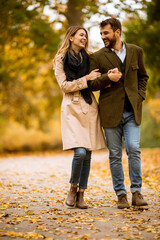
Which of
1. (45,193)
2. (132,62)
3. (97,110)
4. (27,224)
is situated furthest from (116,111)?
(45,193)

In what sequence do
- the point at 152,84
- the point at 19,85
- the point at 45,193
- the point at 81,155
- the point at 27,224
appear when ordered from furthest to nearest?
the point at 19,85 < the point at 152,84 < the point at 45,193 < the point at 81,155 < the point at 27,224

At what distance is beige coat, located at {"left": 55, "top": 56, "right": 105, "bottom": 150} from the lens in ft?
12.8

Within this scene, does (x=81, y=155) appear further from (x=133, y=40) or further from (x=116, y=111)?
(x=133, y=40)

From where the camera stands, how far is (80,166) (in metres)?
3.93

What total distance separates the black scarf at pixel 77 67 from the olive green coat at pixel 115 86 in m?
0.09

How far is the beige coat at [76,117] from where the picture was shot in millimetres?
3893

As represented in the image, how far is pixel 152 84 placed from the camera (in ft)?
33.1

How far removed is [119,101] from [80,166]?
897 mm

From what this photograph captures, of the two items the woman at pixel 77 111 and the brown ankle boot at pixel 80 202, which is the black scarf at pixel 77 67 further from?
the brown ankle boot at pixel 80 202

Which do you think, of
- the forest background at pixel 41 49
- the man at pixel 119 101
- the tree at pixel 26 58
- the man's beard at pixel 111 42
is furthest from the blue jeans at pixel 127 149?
the tree at pixel 26 58

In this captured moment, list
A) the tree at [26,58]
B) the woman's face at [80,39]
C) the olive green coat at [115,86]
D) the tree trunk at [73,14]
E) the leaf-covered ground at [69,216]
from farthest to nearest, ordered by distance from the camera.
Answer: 1. the tree trunk at [73,14]
2. the tree at [26,58]
3. the woman's face at [80,39]
4. the olive green coat at [115,86]
5. the leaf-covered ground at [69,216]

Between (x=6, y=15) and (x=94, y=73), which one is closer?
(x=94, y=73)

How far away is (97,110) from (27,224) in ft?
5.25

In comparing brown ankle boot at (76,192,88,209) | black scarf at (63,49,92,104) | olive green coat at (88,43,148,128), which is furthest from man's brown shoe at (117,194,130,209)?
black scarf at (63,49,92,104)
